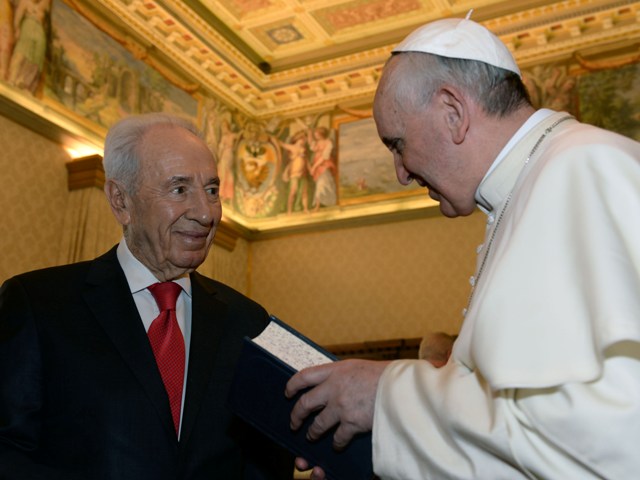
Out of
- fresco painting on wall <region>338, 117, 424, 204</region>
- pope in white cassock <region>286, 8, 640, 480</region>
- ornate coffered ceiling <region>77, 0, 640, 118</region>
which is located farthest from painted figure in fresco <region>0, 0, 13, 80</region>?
pope in white cassock <region>286, 8, 640, 480</region>

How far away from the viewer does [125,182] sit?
10.9 feet

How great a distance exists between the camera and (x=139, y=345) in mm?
2754

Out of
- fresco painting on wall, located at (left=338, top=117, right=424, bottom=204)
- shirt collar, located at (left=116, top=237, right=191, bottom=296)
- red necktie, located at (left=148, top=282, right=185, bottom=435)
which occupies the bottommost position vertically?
red necktie, located at (left=148, top=282, right=185, bottom=435)

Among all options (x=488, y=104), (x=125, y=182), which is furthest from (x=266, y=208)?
(x=488, y=104)

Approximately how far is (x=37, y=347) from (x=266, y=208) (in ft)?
38.3

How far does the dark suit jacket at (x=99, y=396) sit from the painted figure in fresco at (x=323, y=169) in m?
10.8

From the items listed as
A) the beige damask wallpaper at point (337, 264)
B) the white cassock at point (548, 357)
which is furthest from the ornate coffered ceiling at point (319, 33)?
the white cassock at point (548, 357)

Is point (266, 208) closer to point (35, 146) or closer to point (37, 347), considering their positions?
point (35, 146)

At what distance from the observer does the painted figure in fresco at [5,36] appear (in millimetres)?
9336

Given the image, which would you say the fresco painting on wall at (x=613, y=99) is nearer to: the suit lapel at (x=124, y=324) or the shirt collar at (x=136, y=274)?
the shirt collar at (x=136, y=274)

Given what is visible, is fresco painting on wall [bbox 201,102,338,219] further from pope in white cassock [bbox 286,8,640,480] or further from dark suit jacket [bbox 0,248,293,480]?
pope in white cassock [bbox 286,8,640,480]

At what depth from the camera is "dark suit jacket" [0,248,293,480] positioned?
2496 millimetres

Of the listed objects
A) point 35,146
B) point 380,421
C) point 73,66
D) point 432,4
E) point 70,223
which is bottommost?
point 380,421

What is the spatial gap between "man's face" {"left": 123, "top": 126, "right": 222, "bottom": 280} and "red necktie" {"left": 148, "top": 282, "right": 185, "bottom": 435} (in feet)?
0.45
